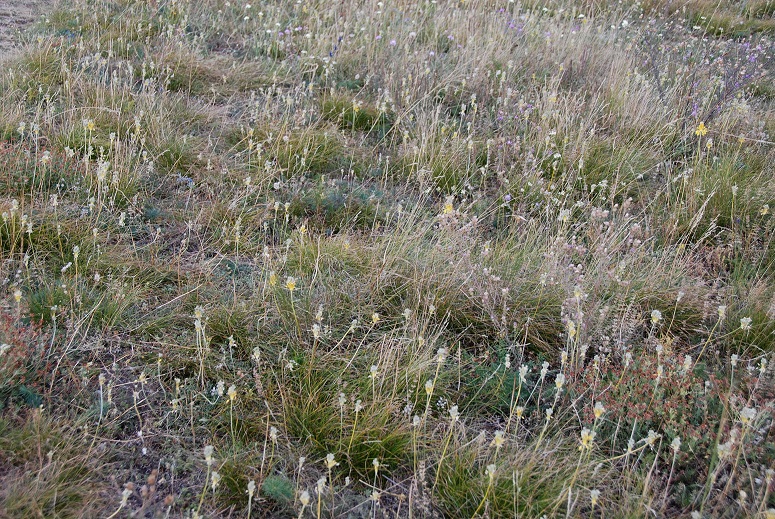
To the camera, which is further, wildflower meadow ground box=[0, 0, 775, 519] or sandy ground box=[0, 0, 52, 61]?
sandy ground box=[0, 0, 52, 61]

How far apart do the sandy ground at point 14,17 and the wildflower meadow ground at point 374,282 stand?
176mm

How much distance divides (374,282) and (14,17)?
4.60 meters

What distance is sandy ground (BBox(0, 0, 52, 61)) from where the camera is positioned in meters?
5.16

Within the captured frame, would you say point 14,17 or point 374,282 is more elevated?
point 14,17

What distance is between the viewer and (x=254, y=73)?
5277 mm

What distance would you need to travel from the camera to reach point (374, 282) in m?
3.20

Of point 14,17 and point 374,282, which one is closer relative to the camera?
point 374,282

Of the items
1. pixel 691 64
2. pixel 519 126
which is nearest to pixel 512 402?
pixel 519 126

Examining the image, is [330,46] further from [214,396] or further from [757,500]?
[757,500]

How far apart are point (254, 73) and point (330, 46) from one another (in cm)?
72

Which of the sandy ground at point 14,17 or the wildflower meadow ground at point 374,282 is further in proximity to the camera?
the sandy ground at point 14,17

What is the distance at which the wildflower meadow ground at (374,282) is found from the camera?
7.52 ft

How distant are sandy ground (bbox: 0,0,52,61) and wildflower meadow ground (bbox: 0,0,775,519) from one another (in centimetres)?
→ 18

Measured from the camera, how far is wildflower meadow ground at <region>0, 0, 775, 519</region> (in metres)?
2.29
